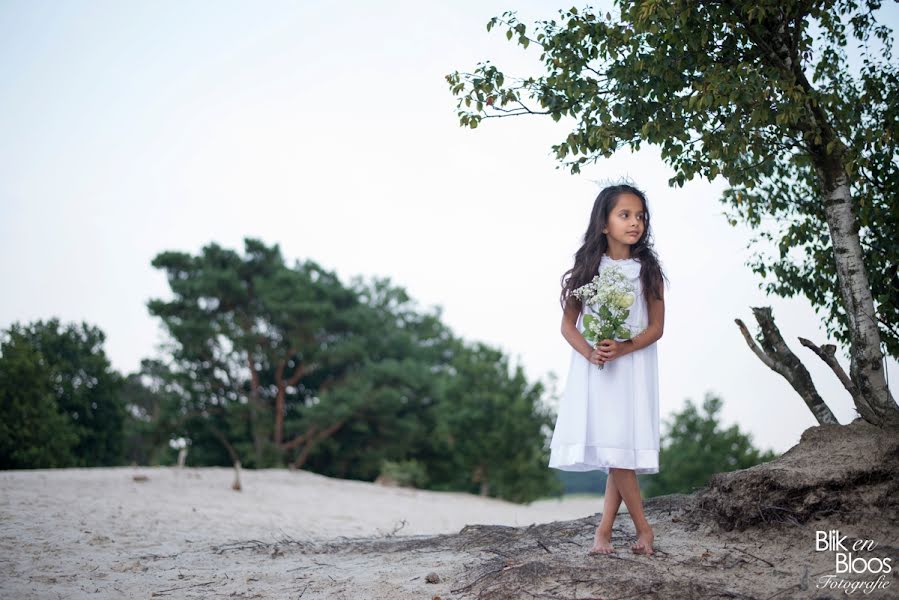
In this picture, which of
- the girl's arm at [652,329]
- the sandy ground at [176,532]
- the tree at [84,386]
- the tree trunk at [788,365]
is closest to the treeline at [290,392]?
the tree at [84,386]

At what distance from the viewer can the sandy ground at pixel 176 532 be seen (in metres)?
5.30

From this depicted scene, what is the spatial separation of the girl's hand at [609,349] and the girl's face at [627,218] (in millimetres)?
764

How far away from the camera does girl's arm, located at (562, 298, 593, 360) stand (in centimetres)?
506

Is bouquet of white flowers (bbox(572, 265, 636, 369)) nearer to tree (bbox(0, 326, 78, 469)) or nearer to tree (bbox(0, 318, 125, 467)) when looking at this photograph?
tree (bbox(0, 326, 78, 469))

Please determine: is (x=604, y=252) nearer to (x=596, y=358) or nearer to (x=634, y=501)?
(x=596, y=358)

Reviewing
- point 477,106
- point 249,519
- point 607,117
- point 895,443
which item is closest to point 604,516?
point 895,443

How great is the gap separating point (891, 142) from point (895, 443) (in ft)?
8.95

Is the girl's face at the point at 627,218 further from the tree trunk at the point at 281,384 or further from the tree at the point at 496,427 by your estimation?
the tree trunk at the point at 281,384

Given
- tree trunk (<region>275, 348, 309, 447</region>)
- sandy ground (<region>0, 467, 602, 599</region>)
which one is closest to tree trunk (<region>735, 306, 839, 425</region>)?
sandy ground (<region>0, 467, 602, 599</region>)

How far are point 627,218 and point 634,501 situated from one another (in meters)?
1.87

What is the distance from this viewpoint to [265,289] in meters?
29.2

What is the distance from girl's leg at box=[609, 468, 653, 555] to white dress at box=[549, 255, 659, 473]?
0.29ft

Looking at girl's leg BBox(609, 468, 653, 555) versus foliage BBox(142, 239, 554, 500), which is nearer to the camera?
girl's leg BBox(609, 468, 653, 555)

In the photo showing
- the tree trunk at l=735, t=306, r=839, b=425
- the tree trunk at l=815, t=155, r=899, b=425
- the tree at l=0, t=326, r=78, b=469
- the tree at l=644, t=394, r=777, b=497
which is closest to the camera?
the tree trunk at l=815, t=155, r=899, b=425
